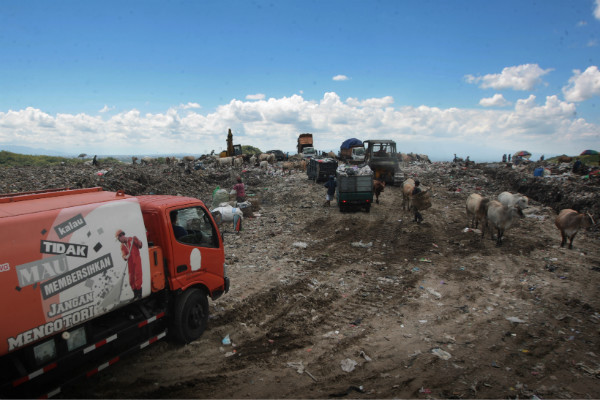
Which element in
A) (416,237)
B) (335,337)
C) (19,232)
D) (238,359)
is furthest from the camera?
(416,237)

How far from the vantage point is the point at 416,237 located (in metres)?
10.7

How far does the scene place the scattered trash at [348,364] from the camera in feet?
14.0

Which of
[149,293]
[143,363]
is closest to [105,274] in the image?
[149,293]

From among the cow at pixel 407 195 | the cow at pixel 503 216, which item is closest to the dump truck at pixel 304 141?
the cow at pixel 407 195

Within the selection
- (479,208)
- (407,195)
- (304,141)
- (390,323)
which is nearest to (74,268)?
(390,323)

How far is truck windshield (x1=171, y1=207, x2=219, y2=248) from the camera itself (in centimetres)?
466

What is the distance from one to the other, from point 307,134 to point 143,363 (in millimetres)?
37961

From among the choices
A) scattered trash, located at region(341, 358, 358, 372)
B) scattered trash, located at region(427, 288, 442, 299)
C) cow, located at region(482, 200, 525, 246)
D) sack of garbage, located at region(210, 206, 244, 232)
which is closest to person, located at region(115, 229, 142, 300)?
scattered trash, located at region(341, 358, 358, 372)

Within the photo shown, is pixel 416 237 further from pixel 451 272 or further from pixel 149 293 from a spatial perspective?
pixel 149 293

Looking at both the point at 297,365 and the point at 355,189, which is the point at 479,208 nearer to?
the point at 355,189

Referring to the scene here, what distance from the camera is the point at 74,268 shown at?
11.0ft

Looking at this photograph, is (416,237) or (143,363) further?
(416,237)

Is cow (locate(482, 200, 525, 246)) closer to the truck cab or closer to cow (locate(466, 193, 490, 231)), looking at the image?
cow (locate(466, 193, 490, 231))

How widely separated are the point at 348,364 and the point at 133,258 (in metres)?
3.06
